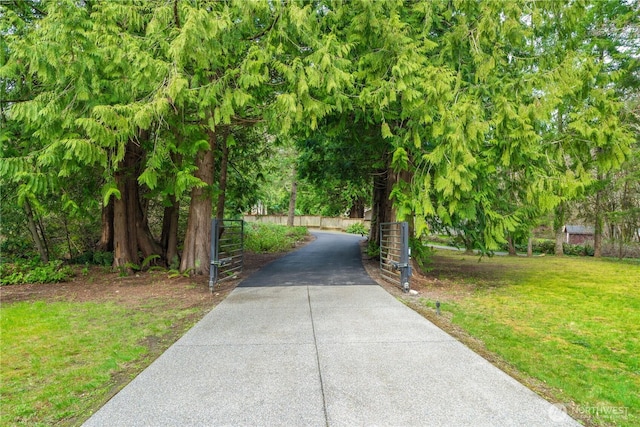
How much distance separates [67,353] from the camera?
4.13 m

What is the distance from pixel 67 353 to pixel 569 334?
6.43 meters

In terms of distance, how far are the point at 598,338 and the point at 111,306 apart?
769 centimetres

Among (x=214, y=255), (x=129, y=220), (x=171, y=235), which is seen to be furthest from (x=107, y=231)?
(x=214, y=255)

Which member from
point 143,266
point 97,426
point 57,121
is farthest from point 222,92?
point 143,266

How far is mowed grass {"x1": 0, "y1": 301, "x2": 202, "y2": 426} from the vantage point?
9.71 ft

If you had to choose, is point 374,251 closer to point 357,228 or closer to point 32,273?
point 32,273

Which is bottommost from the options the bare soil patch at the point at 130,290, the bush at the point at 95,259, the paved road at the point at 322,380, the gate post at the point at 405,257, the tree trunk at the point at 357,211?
the bare soil patch at the point at 130,290

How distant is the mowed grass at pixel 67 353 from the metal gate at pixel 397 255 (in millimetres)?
4368

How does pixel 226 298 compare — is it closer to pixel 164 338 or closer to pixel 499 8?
pixel 164 338

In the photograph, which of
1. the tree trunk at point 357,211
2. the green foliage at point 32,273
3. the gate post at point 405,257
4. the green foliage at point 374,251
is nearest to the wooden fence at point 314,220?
the tree trunk at point 357,211

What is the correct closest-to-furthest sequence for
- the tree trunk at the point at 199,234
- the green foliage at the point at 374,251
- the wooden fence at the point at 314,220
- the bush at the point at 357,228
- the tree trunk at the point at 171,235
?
the tree trunk at the point at 199,234 → the tree trunk at the point at 171,235 → the green foliage at the point at 374,251 → the bush at the point at 357,228 → the wooden fence at the point at 314,220

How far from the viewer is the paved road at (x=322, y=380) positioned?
2736 millimetres

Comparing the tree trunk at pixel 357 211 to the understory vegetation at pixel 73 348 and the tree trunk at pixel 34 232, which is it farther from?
the understory vegetation at pixel 73 348

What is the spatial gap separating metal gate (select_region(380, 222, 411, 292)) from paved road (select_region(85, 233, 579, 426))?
2.22 meters
